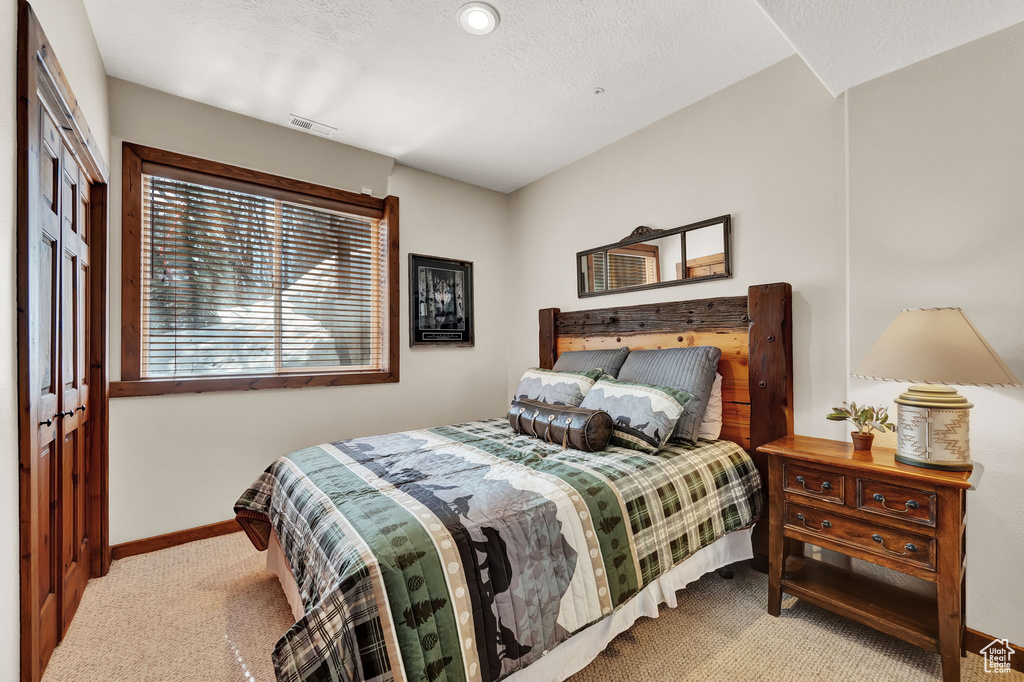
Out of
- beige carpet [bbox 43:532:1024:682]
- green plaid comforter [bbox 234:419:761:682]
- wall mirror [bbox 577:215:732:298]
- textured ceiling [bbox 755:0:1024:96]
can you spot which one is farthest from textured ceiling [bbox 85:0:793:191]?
beige carpet [bbox 43:532:1024:682]

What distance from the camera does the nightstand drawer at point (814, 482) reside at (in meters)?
1.73

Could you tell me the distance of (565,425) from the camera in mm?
2201

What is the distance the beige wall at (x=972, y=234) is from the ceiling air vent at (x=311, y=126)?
117 inches

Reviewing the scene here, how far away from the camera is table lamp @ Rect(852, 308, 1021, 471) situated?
4.75 ft

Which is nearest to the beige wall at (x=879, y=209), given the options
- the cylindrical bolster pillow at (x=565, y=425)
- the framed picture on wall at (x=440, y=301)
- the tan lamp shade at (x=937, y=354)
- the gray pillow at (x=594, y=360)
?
the tan lamp shade at (x=937, y=354)

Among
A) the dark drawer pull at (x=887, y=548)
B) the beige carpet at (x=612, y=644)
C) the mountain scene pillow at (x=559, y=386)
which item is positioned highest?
the mountain scene pillow at (x=559, y=386)

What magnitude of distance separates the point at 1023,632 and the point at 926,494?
A: 2.23 ft

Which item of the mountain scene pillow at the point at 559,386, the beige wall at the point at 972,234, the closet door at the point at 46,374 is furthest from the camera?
the mountain scene pillow at the point at 559,386

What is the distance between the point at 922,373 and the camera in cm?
150

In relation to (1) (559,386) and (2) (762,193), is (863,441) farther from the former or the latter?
(1) (559,386)

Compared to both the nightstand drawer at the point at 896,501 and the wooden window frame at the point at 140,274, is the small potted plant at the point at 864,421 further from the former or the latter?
the wooden window frame at the point at 140,274

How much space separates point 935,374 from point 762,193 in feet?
4.14

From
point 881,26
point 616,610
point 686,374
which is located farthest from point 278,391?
point 881,26

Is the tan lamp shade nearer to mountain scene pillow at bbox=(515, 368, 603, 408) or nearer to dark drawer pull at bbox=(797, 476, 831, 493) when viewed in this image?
dark drawer pull at bbox=(797, 476, 831, 493)
